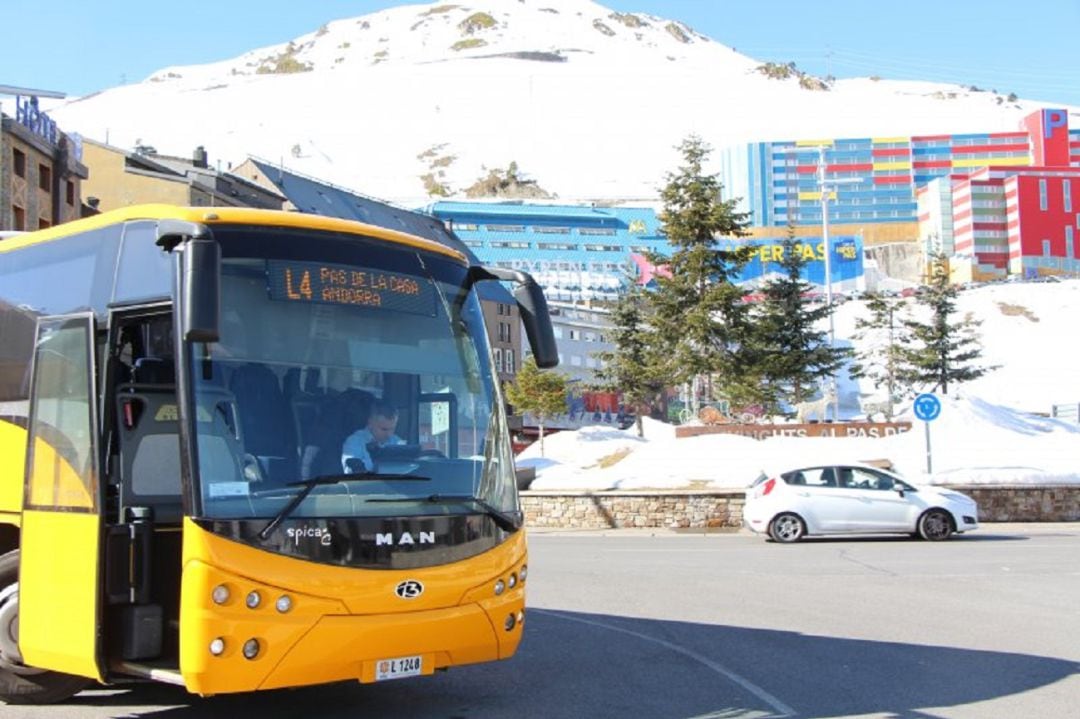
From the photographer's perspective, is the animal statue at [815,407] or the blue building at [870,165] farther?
the blue building at [870,165]

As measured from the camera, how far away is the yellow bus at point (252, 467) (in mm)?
6656

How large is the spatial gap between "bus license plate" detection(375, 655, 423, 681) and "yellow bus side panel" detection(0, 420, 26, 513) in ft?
8.84

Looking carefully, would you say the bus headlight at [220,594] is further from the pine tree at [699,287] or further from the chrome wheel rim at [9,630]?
the pine tree at [699,287]

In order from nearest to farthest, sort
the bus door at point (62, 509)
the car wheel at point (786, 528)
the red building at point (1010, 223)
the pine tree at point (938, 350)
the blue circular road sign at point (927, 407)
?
the bus door at point (62, 509) < the car wheel at point (786, 528) < the blue circular road sign at point (927, 407) < the pine tree at point (938, 350) < the red building at point (1010, 223)

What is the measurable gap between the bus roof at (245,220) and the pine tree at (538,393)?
45919 mm

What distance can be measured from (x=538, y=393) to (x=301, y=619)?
1897 inches

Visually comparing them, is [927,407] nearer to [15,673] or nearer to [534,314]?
[534,314]

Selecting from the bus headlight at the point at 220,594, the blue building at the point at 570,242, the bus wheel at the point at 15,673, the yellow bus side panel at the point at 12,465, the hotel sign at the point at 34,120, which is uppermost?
the blue building at the point at 570,242

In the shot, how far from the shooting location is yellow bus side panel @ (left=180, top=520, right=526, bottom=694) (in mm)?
6523

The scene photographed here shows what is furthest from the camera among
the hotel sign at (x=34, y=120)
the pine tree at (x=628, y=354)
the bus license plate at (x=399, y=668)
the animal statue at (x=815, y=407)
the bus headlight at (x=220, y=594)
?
the pine tree at (x=628, y=354)

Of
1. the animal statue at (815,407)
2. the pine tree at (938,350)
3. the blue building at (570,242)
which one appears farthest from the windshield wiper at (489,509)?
the blue building at (570,242)

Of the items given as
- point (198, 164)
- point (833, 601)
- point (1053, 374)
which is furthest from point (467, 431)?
point (1053, 374)

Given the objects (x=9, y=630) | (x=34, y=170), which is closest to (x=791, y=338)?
(x=34, y=170)

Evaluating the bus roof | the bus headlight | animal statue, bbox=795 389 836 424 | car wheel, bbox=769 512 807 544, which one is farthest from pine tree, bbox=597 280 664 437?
the bus headlight
